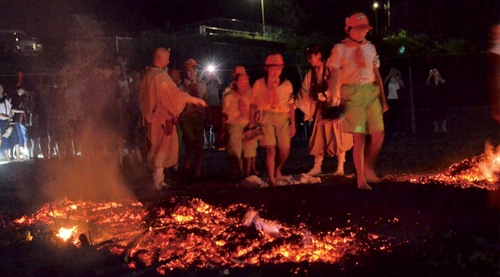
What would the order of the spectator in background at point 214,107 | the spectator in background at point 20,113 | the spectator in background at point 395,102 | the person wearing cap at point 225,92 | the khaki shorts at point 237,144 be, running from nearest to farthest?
the person wearing cap at point 225,92, the khaki shorts at point 237,144, the spectator in background at point 214,107, the spectator in background at point 20,113, the spectator in background at point 395,102

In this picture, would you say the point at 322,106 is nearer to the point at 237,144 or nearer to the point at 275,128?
the point at 275,128

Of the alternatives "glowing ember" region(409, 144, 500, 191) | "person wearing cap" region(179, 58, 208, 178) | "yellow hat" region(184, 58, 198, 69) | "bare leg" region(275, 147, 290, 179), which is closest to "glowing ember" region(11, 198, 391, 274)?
"bare leg" region(275, 147, 290, 179)

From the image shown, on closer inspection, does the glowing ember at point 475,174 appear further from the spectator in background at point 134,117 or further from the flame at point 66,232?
the spectator in background at point 134,117

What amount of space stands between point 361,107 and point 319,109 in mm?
1401

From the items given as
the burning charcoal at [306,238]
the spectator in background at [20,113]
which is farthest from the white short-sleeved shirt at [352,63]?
the spectator in background at [20,113]

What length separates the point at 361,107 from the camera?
23.5 feet

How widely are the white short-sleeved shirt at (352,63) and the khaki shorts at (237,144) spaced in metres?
2.43

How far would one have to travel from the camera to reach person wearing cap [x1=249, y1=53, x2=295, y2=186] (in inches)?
325

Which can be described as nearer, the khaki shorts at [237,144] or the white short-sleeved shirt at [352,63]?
the white short-sleeved shirt at [352,63]

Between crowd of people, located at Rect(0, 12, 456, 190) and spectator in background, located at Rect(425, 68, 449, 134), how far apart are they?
6.78 metres

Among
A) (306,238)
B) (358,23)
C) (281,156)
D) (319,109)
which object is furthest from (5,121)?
Result: (306,238)

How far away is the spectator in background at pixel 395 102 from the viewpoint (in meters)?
16.5

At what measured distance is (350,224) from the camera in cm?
556

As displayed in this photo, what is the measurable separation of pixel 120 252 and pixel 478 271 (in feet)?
9.40
